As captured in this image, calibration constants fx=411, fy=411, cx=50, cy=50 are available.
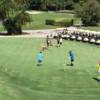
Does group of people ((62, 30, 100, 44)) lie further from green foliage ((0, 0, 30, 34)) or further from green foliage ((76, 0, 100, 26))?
green foliage ((76, 0, 100, 26))

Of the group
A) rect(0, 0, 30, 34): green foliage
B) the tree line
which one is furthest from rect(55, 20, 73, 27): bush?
rect(0, 0, 30, 34): green foliage

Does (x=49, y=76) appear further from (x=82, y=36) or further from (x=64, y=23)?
(x=64, y=23)

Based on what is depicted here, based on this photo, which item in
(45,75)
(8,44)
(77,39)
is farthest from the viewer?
(77,39)

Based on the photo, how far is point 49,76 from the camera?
29.7m

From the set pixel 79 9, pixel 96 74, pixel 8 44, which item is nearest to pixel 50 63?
pixel 96 74

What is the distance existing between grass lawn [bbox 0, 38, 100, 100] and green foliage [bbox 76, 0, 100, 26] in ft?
102

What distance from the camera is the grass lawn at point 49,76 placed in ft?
83.3

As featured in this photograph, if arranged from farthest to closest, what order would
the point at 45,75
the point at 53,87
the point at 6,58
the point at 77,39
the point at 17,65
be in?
the point at 77,39 → the point at 6,58 → the point at 17,65 → the point at 45,75 → the point at 53,87

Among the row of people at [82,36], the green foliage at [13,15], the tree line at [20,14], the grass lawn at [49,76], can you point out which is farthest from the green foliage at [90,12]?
the grass lawn at [49,76]

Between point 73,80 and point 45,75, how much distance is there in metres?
2.36

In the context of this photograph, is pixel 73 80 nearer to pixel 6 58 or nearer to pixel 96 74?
pixel 96 74

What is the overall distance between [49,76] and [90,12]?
145ft

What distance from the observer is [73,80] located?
93.9 ft

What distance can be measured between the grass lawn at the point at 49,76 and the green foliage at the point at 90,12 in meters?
31.1
